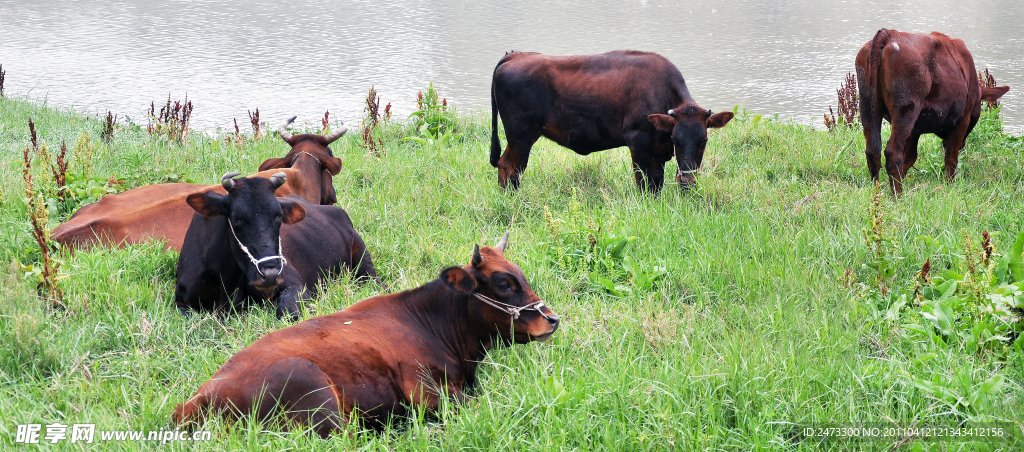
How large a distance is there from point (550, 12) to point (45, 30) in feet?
41.9

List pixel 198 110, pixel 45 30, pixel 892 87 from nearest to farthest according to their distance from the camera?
pixel 892 87
pixel 198 110
pixel 45 30

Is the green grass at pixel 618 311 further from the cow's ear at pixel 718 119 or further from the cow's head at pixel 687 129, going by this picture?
the cow's ear at pixel 718 119

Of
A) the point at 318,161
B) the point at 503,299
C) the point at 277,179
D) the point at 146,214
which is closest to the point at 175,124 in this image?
the point at 318,161

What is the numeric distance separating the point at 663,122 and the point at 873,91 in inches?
79.7

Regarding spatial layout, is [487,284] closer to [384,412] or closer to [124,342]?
[384,412]

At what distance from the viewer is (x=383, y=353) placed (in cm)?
411

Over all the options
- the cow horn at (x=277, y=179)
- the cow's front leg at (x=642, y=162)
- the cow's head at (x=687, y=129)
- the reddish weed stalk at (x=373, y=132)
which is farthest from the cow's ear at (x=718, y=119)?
the cow horn at (x=277, y=179)

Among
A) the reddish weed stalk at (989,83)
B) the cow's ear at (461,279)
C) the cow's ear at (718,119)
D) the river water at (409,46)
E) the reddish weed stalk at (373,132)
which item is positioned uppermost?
the cow's ear at (718,119)

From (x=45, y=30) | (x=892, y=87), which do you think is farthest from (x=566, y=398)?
(x=45, y=30)

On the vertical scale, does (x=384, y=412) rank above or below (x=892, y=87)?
below

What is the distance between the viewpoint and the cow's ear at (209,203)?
5.10m

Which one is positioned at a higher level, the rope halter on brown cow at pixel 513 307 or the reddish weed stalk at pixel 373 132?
the rope halter on brown cow at pixel 513 307

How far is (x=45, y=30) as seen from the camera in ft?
67.4

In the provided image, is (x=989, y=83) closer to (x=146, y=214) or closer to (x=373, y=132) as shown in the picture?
(x=373, y=132)
